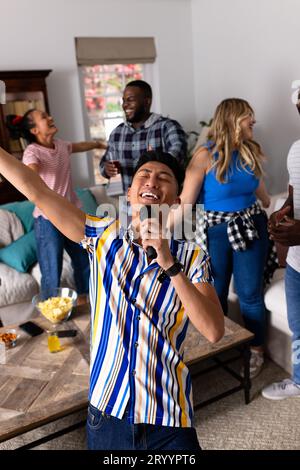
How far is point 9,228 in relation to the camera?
3.16m

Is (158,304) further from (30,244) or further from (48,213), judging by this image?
(30,244)

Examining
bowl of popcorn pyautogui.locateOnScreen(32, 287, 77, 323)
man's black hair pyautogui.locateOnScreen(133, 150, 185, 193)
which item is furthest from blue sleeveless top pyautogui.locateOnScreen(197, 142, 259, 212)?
man's black hair pyautogui.locateOnScreen(133, 150, 185, 193)

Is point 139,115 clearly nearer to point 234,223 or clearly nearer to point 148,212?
point 234,223

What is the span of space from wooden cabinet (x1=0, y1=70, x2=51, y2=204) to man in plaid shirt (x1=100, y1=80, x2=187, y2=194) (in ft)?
4.30

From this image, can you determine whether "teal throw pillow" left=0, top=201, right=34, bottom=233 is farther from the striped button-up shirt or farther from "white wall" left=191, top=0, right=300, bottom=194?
the striped button-up shirt

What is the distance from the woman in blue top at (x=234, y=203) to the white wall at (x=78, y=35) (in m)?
2.25

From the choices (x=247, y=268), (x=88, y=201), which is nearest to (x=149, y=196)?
(x=247, y=268)

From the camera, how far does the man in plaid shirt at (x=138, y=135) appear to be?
2.39 meters

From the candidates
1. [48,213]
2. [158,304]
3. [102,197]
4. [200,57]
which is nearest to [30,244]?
[102,197]

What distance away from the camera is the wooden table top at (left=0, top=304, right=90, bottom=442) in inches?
58.7

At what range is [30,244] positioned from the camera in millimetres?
3016

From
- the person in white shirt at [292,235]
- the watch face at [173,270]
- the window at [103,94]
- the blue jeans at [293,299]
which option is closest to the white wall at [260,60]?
the window at [103,94]

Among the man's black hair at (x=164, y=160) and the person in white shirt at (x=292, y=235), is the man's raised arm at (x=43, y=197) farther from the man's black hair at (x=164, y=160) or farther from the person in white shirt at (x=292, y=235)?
the person in white shirt at (x=292, y=235)

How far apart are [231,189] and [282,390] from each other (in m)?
1.02
